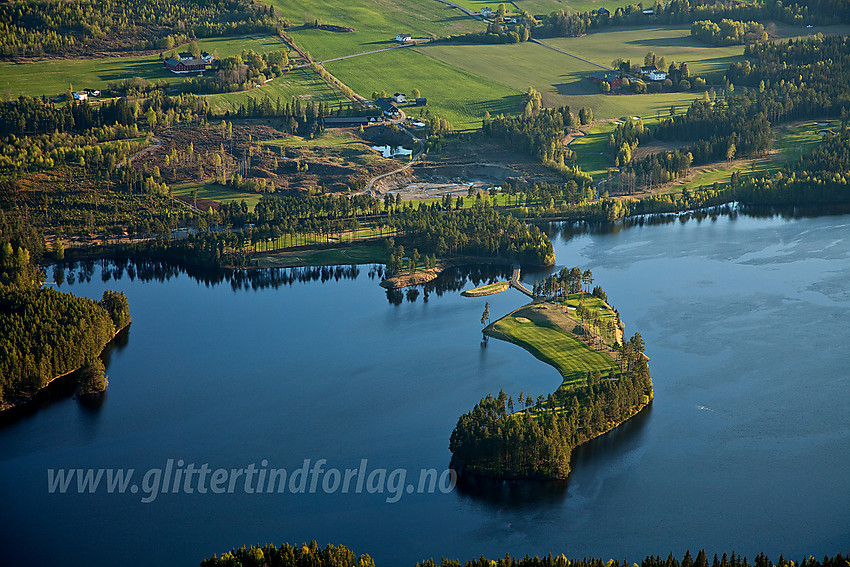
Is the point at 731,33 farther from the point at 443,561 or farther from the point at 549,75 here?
the point at 443,561

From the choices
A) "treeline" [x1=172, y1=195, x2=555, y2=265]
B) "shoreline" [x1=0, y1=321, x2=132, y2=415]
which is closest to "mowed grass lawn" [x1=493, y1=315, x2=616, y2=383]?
"treeline" [x1=172, y1=195, x2=555, y2=265]

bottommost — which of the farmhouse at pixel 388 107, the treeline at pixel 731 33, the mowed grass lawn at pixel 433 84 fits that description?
the farmhouse at pixel 388 107

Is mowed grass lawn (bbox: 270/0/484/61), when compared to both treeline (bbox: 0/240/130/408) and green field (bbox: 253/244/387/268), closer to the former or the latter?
green field (bbox: 253/244/387/268)

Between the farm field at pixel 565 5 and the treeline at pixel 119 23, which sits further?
the farm field at pixel 565 5

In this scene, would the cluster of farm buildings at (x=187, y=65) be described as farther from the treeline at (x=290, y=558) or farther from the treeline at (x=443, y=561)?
the treeline at (x=290, y=558)

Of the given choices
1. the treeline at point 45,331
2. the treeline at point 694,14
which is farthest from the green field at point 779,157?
the treeline at point 45,331

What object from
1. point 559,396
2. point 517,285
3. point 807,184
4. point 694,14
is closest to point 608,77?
point 694,14
